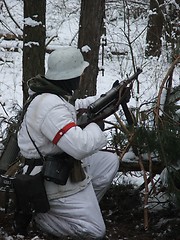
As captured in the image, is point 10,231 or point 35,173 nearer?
point 35,173

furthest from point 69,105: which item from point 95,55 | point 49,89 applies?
point 95,55

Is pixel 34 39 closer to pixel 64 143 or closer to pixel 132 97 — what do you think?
pixel 132 97

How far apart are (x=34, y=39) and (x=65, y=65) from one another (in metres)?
2.32

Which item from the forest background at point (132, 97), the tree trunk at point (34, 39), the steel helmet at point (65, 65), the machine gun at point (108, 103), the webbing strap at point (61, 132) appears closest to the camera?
the webbing strap at point (61, 132)

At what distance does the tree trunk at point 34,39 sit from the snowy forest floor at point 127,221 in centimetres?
184

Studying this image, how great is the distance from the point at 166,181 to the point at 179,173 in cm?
14

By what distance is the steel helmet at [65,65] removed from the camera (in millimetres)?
3820

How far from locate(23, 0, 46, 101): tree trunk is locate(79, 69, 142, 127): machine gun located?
7.07 ft

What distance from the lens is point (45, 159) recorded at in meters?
3.80

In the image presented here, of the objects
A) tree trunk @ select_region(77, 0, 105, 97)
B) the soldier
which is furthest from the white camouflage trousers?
tree trunk @ select_region(77, 0, 105, 97)

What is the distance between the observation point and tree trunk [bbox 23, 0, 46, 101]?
602 cm

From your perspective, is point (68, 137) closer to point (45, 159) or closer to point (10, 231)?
point (45, 159)

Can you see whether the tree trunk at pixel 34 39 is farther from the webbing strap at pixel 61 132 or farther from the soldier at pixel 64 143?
the webbing strap at pixel 61 132

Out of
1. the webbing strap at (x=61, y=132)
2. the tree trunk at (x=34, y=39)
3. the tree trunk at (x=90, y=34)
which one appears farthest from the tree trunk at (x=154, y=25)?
the webbing strap at (x=61, y=132)
